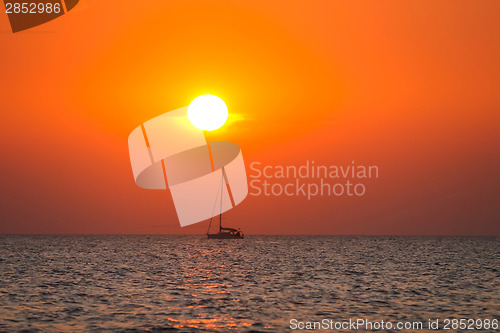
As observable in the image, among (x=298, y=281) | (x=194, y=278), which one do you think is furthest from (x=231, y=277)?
(x=298, y=281)

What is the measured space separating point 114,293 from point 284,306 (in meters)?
18.5

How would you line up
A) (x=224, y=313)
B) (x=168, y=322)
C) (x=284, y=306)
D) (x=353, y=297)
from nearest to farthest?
(x=168, y=322), (x=224, y=313), (x=284, y=306), (x=353, y=297)

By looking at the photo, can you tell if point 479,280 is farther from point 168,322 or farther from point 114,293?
point 168,322

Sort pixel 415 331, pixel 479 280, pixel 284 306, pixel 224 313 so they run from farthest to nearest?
pixel 479 280, pixel 284 306, pixel 224 313, pixel 415 331

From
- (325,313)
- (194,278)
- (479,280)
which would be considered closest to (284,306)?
(325,313)

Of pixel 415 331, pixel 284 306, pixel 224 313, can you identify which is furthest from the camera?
pixel 284 306

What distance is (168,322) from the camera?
137 feet

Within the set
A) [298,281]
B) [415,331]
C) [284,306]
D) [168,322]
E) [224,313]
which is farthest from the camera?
[298,281]

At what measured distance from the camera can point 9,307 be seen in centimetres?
4800

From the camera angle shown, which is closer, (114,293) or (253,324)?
(253,324)

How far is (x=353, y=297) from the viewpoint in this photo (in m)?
57.6

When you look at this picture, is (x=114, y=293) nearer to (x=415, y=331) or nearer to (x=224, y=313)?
(x=224, y=313)

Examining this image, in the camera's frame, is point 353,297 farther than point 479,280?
No

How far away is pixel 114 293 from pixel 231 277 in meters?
25.0
